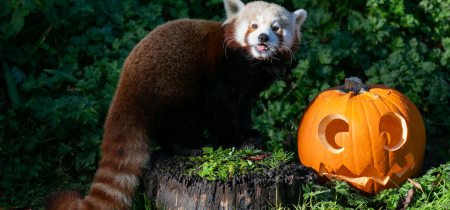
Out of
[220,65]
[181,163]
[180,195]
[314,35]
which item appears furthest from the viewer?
[314,35]

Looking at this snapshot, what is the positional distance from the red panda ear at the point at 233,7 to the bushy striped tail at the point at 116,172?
127 cm

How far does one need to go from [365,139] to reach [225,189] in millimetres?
1233

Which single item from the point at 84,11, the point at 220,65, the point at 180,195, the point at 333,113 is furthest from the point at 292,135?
the point at 84,11

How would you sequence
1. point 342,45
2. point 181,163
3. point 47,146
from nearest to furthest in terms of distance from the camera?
1. point 181,163
2. point 47,146
3. point 342,45

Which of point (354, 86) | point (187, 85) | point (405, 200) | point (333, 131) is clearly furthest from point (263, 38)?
point (405, 200)

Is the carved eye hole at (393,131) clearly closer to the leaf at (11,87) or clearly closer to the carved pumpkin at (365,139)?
the carved pumpkin at (365,139)

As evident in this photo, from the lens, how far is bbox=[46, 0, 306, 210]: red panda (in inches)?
114

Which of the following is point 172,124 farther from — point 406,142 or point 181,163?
point 406,142

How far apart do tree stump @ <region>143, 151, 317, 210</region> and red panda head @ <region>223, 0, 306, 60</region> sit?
1.00 metres

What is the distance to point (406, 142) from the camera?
3.05 metres

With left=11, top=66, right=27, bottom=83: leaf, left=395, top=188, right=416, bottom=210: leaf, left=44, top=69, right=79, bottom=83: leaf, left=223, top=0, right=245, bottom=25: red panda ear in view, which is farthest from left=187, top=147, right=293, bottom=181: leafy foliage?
left=11, top=66, right=27, bottom=83: leaf

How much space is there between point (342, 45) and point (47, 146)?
12.2 ft

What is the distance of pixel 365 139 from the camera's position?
2.99 meters

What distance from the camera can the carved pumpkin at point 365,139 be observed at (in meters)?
3.02
